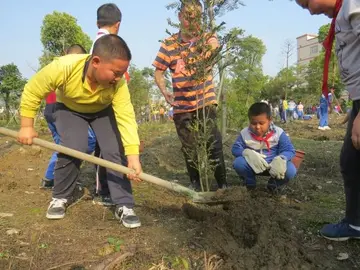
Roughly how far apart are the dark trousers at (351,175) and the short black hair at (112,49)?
1.61 meters

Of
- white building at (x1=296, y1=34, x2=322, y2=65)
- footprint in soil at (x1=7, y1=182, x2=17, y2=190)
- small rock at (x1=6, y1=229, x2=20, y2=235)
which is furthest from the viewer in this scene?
white building at (x1=296, y1=34, x2=322, y2=65)

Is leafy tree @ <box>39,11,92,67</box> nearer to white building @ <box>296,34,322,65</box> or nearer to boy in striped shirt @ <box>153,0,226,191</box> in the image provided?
boy in striped shirt @ <box>153,0,226,191</box>

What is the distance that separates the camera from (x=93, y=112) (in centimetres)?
321

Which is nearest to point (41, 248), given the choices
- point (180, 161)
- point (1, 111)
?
point (180, 161)

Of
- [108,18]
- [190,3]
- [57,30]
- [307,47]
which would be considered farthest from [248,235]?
[307,47]

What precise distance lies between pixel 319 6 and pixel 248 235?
1.52 metres

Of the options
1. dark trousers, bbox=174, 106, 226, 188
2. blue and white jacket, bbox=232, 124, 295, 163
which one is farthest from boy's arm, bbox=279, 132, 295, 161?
dark trousers, bbox=174, 106, 226, 188

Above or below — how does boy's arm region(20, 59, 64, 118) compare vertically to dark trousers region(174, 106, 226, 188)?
above

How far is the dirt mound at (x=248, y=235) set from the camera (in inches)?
89.0

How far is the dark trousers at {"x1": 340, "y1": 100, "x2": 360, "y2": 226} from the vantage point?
8.52ft

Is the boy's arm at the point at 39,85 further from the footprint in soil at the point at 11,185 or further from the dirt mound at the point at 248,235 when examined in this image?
the footprint in soil at the point at 11,185

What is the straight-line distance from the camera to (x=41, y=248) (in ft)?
8.17

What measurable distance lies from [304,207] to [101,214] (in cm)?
183

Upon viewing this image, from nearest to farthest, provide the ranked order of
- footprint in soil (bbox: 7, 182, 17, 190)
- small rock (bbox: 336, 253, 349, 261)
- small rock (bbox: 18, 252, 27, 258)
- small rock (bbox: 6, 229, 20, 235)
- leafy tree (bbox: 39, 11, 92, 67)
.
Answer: small rock (bbox: 18, 252, 27, 258) → small rock (bbox: 336, 253, 349, 261) → small rock (bbox: 6, 229, 20, 235) → footprint in soil (bbox: 7, 182, 17, 190) → leafy tree (bbox: 39, 11, 92, 67)
